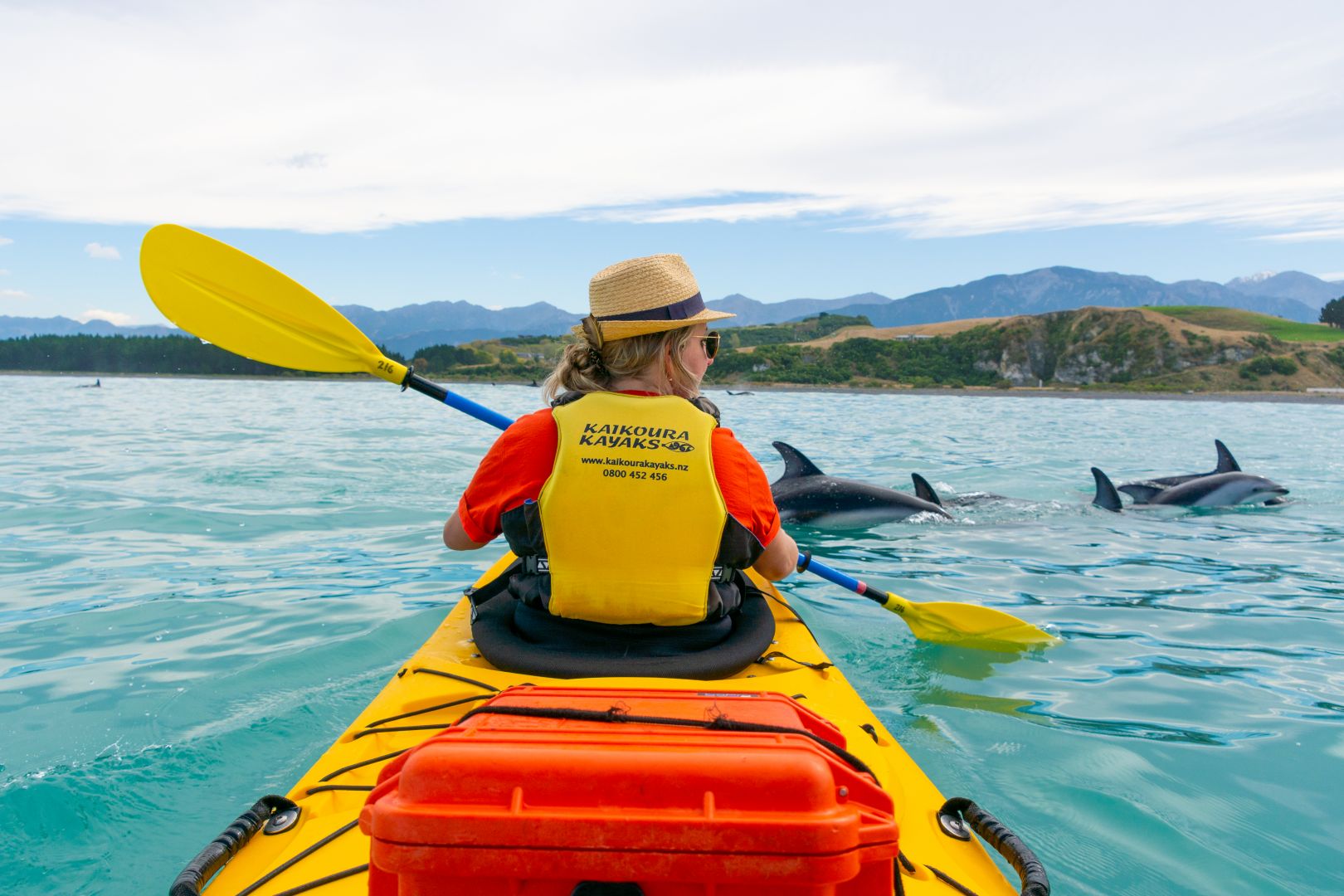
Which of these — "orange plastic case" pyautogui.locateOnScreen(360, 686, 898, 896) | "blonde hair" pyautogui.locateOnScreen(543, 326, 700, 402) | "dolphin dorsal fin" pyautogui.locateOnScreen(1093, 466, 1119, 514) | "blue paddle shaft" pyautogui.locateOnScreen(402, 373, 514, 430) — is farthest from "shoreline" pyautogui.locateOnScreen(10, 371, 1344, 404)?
"orange plastic case" pyautogui.locateOnScreen(360, 686, 898, 896)

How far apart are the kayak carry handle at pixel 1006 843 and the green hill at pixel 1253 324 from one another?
370 ft

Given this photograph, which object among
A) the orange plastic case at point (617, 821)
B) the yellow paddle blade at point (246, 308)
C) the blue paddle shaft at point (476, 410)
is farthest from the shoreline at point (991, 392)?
the orange plastic case at point (617, 821)

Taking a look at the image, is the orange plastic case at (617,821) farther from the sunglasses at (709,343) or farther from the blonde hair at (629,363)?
the sunglasses at (709,343)

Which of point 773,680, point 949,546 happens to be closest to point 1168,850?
point 773,680

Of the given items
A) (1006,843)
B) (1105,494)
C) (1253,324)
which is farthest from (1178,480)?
(1253,324)

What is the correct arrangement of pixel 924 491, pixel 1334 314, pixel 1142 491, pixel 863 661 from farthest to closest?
pixel 1334 314 → pixel 1142 491 → pixel 924 491 → pixel 863 661

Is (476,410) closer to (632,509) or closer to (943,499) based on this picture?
(632,509)

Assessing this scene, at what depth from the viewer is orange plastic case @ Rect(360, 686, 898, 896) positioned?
5.71ft

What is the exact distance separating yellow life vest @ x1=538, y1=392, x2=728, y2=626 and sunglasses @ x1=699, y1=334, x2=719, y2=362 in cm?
62

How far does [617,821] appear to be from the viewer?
5.71 feet

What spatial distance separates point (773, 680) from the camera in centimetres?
338

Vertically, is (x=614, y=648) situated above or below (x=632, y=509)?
below

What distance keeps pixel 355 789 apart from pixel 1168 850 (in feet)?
10.4

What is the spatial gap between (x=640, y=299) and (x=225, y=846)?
227 cm
